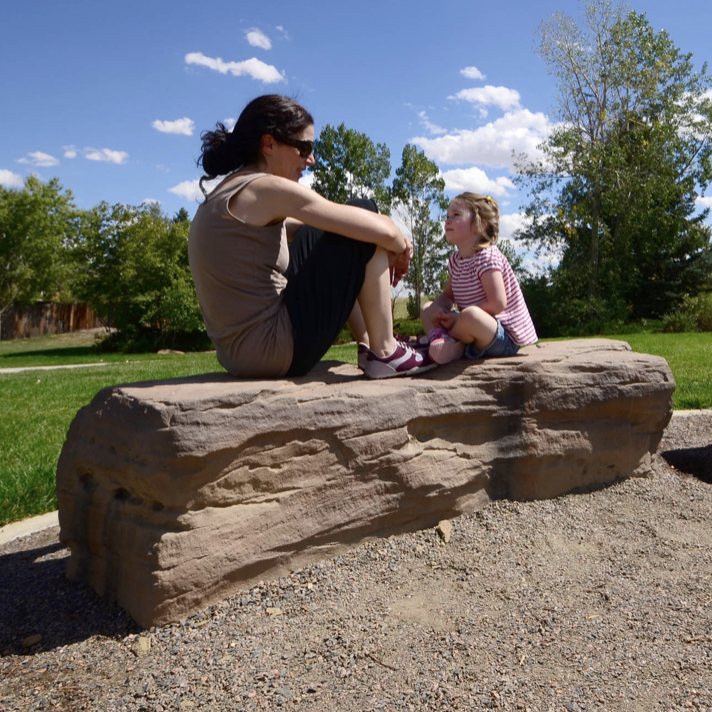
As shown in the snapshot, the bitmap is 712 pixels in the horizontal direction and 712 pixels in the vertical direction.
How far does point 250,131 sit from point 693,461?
3.61 m

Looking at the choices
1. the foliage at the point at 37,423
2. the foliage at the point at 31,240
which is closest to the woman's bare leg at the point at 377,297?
the foliage at the point at 37,423

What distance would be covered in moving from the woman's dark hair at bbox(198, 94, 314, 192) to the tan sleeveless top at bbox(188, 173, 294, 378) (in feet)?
0.48

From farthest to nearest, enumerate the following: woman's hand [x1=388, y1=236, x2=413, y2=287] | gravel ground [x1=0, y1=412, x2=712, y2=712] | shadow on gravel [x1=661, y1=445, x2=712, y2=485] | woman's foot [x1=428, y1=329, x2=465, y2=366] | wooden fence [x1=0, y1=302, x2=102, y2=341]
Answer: wooden fence [x1=0, y1=302, x2=102, y2=341], shadow on gravel [x1=661, y1=445, x2=712, y2=485], woman's foot [x1=428, y1=329, x2=465, y2=366], woman's hand [x1=388, y1=236, x2=413, y2=287], gravel ground [x1=0, y1=412, x2=712, y2=712]

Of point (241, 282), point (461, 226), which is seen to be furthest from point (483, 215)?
point (241, 282)

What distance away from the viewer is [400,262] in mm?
3111

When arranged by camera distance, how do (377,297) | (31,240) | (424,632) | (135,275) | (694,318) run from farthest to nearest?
(31,240) → (135,275) → (694,318) → (377,297) → (424,632)

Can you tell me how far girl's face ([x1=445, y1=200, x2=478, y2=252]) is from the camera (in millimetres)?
3410

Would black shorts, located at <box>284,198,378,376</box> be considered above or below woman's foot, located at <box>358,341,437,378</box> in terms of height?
above

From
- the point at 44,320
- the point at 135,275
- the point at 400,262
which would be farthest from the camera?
the point at 44,320

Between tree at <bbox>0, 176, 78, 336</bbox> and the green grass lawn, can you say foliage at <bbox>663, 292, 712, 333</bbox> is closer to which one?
the green grass lawn

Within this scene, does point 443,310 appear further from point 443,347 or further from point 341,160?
point 341,160

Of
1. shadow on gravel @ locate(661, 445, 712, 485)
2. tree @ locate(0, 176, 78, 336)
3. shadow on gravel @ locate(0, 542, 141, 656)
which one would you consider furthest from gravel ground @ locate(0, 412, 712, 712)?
tree @ locate(0, 176, 78, 336)

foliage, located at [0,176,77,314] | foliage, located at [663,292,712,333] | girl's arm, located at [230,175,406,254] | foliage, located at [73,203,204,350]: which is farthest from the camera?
foliage, located at [0,176,77,314]

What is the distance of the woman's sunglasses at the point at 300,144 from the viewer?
282cm
